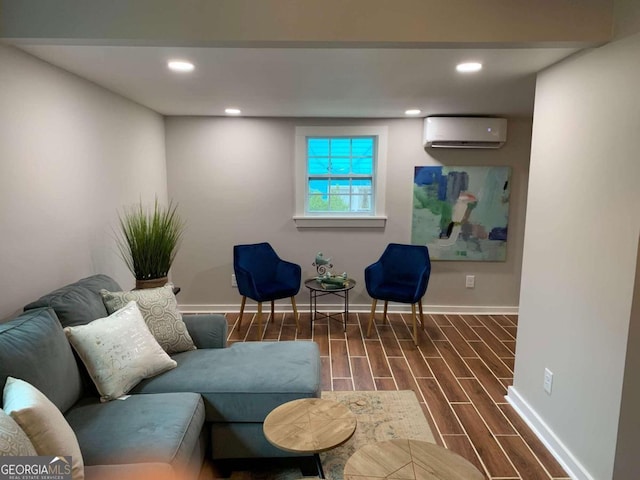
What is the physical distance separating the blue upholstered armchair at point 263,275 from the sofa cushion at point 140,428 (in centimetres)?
192

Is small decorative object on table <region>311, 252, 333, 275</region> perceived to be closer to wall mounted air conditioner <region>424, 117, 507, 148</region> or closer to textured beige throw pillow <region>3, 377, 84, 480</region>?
wall mounted air conditioner <region>424, 117, 507, 148</region>

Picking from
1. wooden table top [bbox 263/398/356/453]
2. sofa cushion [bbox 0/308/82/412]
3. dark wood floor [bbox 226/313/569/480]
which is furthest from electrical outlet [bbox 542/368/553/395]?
sofa cushion [bbox 0/308/82/412]

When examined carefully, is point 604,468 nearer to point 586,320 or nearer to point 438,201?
point 586,320

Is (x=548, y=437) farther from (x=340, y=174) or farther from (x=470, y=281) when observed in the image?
(x=340, y=174)

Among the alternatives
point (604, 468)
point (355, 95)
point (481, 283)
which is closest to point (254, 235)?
Result: point (355, 95)

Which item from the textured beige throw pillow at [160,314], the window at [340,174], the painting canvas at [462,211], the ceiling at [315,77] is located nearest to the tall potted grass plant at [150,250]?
the textured beige throw pillow at [160,314]

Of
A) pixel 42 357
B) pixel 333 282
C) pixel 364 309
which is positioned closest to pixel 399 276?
pixel 364 309

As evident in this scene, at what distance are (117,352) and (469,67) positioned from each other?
2511 mm

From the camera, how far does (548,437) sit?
2238mm

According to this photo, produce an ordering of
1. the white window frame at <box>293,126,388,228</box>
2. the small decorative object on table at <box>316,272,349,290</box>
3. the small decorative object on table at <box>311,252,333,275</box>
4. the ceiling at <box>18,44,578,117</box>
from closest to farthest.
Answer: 1. the ceiling at <box>18,44,578,117</box>
2. the small decorative object on table at <box>316,272,349,290</box>
3. the small decorative object on table at <box>311,252,333,275</box>
4. the white window frame at <box>293,126,388,228</box>

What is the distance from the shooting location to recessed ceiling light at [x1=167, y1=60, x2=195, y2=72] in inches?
89.7

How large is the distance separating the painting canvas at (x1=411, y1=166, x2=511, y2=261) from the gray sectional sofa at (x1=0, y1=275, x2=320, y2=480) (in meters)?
2.55

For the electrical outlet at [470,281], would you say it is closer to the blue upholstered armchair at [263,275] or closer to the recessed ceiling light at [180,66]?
the blue upholstered armchair at [263,275]

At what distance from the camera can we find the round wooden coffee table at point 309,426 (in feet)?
4.92
